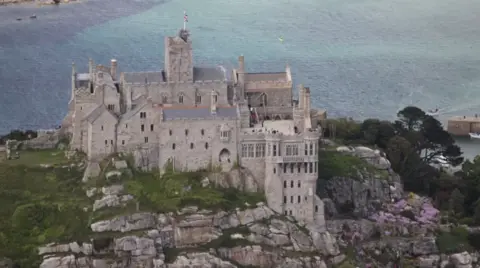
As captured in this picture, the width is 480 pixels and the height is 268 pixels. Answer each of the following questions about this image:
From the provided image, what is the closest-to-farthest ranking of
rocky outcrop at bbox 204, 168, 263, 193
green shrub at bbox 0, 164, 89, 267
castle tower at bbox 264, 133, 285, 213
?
1. green shrub at bbox 0, 164, 89, 267
2. castle tower at bbox 264, 133, 285, 213
3. rocky outcrop at bbox 204, 168, 263, 193

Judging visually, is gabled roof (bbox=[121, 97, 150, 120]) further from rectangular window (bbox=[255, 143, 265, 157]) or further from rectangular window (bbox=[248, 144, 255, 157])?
rectangular window (bbox=[255, 143, 265, 157])

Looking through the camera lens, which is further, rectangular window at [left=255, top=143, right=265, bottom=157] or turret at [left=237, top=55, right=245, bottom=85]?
turret at [left=237, top=55, right=245, bottom=85]

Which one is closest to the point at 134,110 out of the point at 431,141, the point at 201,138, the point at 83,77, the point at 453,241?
the point at 201,138

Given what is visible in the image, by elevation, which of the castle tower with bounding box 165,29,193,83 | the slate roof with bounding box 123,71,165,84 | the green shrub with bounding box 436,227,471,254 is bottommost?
the green shrub with bounding box 436,227,471,254

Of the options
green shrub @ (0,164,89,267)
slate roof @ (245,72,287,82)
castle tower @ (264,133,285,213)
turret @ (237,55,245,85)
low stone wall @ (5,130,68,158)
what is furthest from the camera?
slate roof @ (245,72,287,82)

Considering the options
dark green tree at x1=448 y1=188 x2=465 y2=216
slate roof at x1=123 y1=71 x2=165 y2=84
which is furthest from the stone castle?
dark green tree at x1=448 y1=188 x2=465 y2=216

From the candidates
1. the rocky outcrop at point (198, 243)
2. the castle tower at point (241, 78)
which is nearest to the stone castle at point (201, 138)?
the rocky outcrop at point (198, 243)

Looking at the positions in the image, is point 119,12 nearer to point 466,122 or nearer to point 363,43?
point 363,43
